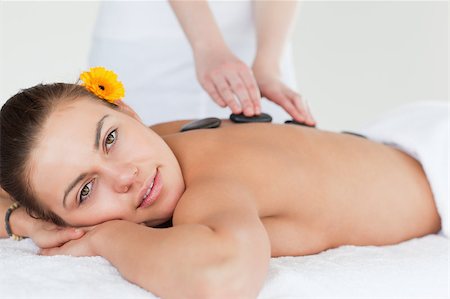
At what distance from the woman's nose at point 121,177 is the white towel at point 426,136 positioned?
2.63 ft

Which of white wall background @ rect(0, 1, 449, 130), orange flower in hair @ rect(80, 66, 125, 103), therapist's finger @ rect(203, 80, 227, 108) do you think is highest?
orange flower in hair @ rect(80, 66, 125, 103)

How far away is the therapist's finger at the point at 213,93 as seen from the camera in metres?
1.79

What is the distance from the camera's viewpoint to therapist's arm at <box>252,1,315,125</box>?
1.84m

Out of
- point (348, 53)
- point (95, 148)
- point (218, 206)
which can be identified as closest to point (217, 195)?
point (218, 206)

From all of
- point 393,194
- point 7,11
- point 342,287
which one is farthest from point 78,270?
point 7,11

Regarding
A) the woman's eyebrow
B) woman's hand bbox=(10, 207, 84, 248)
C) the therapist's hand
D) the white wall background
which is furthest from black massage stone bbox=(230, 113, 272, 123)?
the white wall background

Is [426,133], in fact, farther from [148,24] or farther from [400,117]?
[148,24]

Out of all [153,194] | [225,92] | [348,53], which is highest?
[225,92]

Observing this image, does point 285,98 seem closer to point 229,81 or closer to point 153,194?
point 229,81

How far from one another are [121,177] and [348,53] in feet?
7.87

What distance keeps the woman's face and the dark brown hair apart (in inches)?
0.7

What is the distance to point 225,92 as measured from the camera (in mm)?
1772

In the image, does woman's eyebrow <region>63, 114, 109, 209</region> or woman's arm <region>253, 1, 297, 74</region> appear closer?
woman's eyebrow <region>63, 114, 109, 209</region>

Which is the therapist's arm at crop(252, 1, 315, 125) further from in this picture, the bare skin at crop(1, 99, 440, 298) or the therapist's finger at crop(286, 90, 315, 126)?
the bare skin at crop(1, 99, 440, 298)
